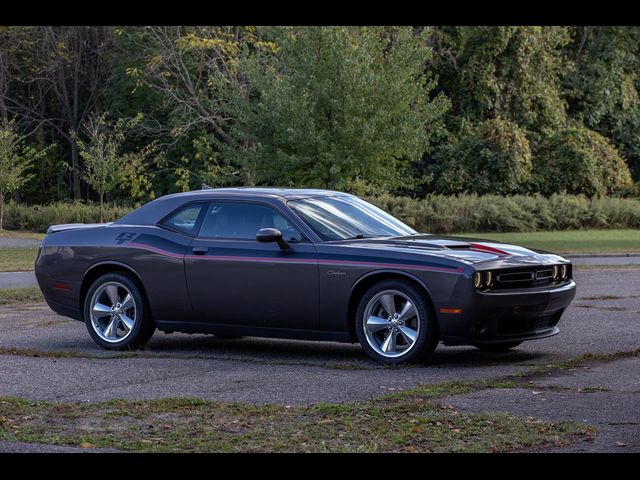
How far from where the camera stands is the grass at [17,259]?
23.8 meters

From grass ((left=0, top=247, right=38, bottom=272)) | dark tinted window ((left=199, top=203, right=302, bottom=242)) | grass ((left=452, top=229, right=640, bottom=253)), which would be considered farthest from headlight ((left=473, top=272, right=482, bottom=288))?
grass ((left=452, top=229, right=640, bottom=253))

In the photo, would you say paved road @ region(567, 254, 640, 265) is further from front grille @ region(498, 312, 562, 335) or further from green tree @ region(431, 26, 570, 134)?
green tree @ region(431, 26, 570, 134)

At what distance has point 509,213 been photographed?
41688mm

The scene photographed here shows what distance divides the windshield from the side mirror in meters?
0.32

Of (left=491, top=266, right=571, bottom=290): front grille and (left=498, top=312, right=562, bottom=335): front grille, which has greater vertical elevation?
(left=491, top=266, right=571, bottom=290): front grille

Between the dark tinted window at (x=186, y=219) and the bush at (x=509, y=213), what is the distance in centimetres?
2855

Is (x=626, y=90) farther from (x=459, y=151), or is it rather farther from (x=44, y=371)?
(x=44, y=371)

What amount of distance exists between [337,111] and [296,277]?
76.4 ft

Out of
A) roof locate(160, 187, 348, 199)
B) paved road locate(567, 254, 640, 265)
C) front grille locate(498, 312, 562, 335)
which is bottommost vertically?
paved road locate(567, 254, 640, 265)

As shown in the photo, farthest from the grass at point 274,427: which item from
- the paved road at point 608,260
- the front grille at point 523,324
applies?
the paved road at point 608,260

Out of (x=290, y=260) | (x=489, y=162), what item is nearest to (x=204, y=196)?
(x=290, y=260)

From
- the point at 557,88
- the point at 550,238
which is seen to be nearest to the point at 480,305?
the point at 550,238

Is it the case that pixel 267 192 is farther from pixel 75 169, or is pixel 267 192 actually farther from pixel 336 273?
pixel 75 169

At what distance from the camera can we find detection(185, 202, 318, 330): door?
430 inches
